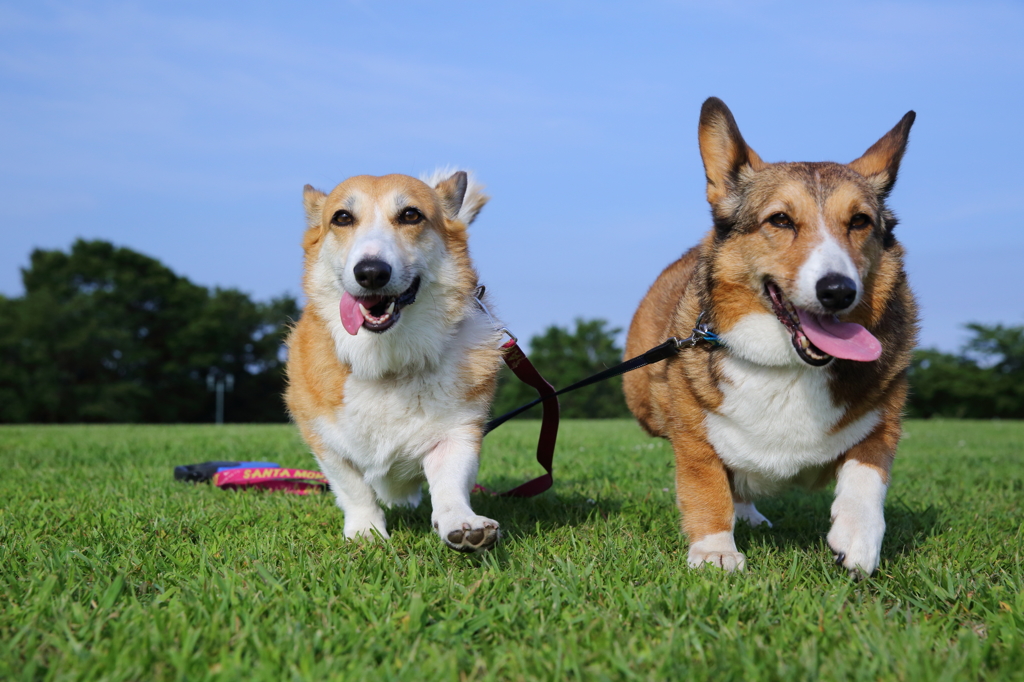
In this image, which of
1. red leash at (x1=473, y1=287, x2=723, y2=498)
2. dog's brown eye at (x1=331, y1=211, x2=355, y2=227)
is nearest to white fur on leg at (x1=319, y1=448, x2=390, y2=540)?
red leash at (x1=473, y1=287, x2=723, y2=498)

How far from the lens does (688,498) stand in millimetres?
3326

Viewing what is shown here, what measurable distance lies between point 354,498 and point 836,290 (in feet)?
7.67

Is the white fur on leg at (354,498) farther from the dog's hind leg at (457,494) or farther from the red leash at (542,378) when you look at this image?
the red leash at (542,378)

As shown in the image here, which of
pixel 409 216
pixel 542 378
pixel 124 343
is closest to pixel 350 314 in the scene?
pixel 409 216

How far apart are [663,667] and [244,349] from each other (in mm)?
49082

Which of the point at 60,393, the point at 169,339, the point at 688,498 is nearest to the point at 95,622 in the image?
the point at 688,498

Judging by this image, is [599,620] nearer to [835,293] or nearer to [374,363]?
[835,293]

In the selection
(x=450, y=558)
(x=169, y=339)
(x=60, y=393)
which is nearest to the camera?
(x=450, y=558)

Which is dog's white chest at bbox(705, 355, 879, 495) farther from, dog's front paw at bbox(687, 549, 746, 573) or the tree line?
the tree line

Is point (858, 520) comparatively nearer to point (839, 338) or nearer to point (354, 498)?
point (839, 338)

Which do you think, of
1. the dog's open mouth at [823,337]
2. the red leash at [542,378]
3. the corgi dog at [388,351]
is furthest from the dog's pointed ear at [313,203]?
the dog's open mouth at [823,337]

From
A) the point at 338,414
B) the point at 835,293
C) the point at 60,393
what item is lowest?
the point at 60,393

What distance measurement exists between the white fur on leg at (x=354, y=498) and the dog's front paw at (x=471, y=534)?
92cm

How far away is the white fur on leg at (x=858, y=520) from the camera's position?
9.23ft
